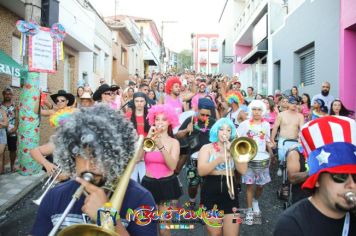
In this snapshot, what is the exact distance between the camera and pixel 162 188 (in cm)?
427

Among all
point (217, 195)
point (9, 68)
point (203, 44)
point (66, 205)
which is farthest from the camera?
point (203, 44)

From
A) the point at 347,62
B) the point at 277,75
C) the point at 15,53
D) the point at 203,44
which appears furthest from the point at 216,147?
the point at 203,44

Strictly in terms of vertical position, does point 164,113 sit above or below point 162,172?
above

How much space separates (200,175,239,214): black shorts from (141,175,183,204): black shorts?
14.1 inches

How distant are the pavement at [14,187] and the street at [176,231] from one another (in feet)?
0.28

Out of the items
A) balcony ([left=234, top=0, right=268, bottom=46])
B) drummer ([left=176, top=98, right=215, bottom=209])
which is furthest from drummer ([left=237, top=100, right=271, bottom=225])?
balcony ([left=234, top=0, right=268, bottom=46])

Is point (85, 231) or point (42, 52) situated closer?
point (85, 231)

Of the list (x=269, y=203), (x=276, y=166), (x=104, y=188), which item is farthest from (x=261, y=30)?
(x=104, y=188)

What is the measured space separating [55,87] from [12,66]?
5810 millimetres

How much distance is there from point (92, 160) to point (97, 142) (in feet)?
0.31

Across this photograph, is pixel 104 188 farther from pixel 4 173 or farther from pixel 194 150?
pixel 4 173

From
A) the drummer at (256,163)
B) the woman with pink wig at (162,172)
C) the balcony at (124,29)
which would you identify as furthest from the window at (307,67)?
the balcony at (124,29)

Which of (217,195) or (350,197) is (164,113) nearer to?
(217,195)

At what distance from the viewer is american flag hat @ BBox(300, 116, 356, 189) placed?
1869 mm
